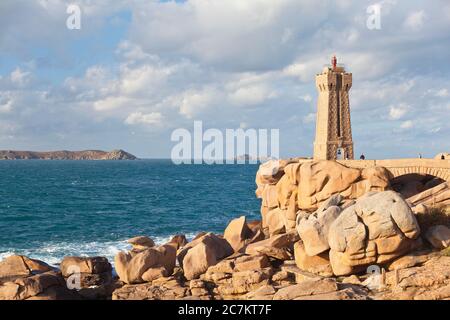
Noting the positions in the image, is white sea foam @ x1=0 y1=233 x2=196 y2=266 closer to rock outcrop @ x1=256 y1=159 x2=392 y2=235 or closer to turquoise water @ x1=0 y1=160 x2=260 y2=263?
turquoise water @ x1=0 y1=160 x2=260 y2=263

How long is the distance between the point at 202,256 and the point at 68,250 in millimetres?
18278

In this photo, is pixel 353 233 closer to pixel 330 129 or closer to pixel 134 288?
pixel 134 288

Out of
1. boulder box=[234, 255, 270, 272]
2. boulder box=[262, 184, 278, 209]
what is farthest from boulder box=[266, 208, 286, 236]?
boulder box=[234, 255, 270, 272]

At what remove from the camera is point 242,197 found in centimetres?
8962

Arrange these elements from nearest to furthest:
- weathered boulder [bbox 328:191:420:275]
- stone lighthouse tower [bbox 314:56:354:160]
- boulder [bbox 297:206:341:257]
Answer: weathered boulder [bbox 328:191:420:275], boulder [bbox 297:206:341:257], stone lighthouse tower [bbox 314:56:354:160]

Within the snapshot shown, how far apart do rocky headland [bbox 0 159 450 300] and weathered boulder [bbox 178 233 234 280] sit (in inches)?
2.3

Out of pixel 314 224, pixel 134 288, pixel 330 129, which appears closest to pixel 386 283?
pixel 314 224

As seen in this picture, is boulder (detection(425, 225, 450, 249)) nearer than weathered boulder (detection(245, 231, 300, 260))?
Yes

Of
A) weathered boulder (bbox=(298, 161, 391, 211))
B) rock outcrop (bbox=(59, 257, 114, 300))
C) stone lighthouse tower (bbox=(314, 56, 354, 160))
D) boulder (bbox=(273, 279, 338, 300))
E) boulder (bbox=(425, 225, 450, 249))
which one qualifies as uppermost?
stone lighthouse tower (bbox=(314, 56, 354, 160))

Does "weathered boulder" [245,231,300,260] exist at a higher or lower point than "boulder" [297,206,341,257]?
lower

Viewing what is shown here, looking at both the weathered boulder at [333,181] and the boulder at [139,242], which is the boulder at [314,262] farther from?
the boulder at [139,242]

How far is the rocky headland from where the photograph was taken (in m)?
24.2

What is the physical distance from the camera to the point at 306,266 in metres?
28.6

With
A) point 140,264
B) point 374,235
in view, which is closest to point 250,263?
point 140,264
